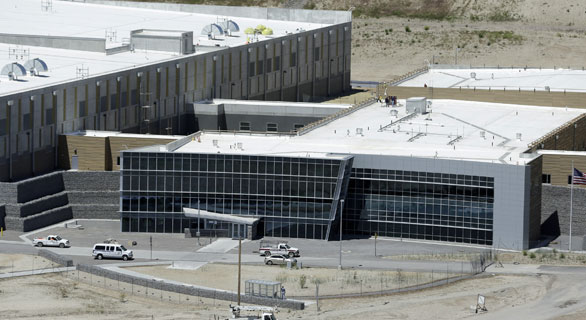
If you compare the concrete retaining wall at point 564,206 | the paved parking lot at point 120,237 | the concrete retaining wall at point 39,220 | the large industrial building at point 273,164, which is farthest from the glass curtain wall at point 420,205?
the concrete retaining wall at point 39,220

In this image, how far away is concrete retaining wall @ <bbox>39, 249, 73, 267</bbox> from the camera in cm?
13600

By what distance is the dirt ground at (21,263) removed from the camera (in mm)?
135000

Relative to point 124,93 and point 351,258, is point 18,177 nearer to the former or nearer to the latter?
point 124,93

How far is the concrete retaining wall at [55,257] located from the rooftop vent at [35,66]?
3458cm

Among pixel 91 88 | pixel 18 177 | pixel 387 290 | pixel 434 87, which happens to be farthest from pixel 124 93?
pixel 387 290

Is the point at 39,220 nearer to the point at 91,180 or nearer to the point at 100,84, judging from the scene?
the point at 91,180

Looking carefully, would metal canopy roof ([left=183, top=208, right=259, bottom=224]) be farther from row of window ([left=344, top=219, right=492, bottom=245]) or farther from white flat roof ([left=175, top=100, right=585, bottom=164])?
row of window ([left=344, top=219, right=492, bottom=245])

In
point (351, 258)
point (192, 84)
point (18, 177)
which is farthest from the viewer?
point (192, 84)

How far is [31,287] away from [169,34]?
69716 millimetres

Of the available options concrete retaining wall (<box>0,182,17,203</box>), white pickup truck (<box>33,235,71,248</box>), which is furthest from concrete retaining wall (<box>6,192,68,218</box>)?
white pickup truck (<box>33,235,71,248</box>)

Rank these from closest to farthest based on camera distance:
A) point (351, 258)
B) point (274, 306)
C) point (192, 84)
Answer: point (274, 306)
point (351, 258)
point (192, 84)

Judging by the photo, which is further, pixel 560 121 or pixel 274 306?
pixel 560 121

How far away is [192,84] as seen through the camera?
185750 mm

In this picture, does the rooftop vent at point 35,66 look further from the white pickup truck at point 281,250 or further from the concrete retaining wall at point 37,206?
the white pickup truck at point 281,250
